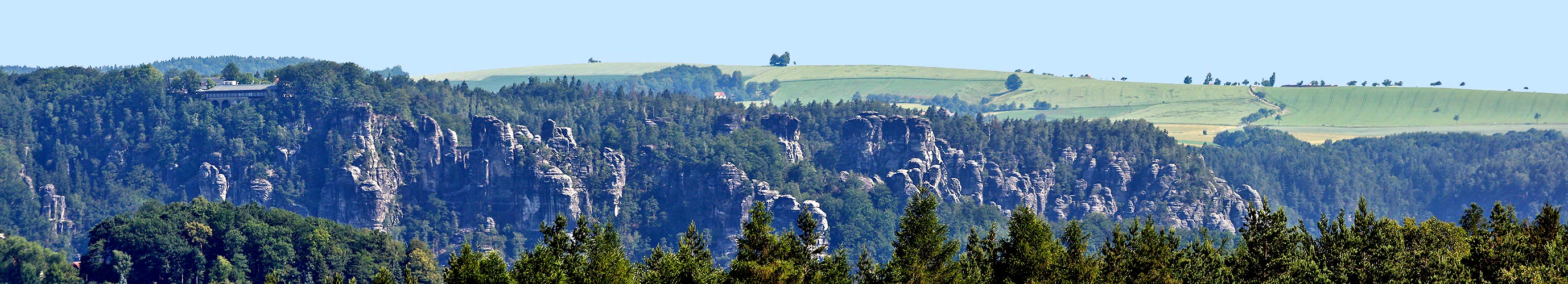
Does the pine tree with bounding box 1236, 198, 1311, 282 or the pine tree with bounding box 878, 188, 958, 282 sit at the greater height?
the pine tree with bounding box 1236, 198, 1311, 282

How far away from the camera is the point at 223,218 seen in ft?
650

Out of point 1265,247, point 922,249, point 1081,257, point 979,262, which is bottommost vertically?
point 979,262

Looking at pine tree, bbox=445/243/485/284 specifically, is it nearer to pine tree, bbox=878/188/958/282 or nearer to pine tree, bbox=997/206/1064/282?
pine tree, bbox=878/188/958/282

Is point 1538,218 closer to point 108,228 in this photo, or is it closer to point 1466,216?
point 1466,216

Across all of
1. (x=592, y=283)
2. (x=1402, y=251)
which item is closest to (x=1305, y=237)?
(x=1402, y=251)

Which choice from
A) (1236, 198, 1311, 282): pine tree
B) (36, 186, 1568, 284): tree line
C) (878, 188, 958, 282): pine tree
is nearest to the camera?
(36, 186, 1568, 284): tree line

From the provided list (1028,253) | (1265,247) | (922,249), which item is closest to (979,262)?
(922,249)

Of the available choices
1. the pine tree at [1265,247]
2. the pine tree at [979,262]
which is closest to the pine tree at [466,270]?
the pine tree at [979,262]

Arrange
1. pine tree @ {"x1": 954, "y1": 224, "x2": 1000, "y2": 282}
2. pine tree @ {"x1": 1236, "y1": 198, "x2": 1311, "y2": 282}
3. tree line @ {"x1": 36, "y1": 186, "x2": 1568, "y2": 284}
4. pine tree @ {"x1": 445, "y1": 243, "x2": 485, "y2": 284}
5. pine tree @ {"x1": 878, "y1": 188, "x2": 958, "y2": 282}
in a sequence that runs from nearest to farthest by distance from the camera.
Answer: tree line @ {"x1": 36, "y1": 186, "x2": 1568, "y2": 284}
pine tree @ {"x1": 1236, "y1": 198, "x2": 1311, "y2": 282}
pine tree @ {"x1": 445, "y1": 243, "x2": 485, "y2": 284}
pine tree @ {"x1": 954, "y1": 224, "x2": 1000, "y2": 282}
pine tree @ {"x1": 878, "y1": 188, "x2": 958, "y2": 282}

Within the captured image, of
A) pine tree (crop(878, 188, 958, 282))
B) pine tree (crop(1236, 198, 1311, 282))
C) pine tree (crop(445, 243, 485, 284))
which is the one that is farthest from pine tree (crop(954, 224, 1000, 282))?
pine tree (crop(445, 243, 485, 284))

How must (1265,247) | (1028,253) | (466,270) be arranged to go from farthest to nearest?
1. (1028,253)
2. (1265,247)
3. (466,270)

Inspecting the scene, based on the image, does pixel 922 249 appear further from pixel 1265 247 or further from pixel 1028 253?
pixel 1265 247

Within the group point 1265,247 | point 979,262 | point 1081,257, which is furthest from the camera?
point 979,262

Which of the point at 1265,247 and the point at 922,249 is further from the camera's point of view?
the point at 922,249
